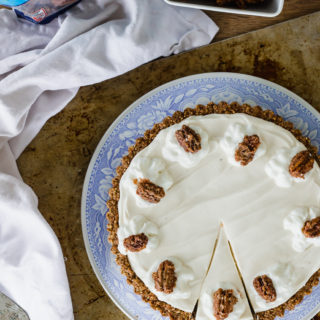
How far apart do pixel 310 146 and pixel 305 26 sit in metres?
0.69

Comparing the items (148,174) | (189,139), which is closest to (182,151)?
(189,139)

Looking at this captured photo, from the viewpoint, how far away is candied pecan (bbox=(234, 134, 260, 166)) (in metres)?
2.16

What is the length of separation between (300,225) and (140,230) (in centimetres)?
76

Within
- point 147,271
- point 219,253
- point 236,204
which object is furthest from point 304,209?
point 147,271

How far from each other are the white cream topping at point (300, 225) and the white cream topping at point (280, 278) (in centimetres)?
11

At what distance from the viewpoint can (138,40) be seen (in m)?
2.32

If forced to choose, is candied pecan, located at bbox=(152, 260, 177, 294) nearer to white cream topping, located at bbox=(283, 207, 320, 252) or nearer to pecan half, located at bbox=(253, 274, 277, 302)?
pecan half, located at bbox=(253, 274, 277, 302)

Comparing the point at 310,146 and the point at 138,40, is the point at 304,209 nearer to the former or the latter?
the point at 310,146

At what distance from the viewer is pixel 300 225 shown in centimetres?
218

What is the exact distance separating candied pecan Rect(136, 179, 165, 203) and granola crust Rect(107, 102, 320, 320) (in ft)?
0.59

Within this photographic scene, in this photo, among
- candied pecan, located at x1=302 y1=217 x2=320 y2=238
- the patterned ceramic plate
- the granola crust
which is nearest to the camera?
candied pecan, located at x1=302 y1=217 x2=320 y2=238

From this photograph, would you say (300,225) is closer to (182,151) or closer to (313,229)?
(313,229)

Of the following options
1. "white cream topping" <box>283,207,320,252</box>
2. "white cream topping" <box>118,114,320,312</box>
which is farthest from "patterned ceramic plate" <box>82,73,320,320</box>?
"white cream topping" <box>283,207,320,252</box>

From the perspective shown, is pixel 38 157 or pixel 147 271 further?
pixel 38 157
